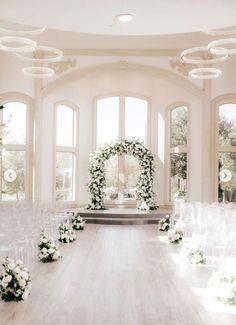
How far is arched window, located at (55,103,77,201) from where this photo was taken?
17.1 m

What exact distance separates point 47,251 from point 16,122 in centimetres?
887

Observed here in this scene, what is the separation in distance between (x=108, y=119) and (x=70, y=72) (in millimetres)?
2496

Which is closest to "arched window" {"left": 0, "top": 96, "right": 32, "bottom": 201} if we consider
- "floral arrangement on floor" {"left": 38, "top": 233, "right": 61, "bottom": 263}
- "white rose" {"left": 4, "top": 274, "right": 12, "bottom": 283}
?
"floral arrangement on floor" {"left": 38, "top": 233, "right": 61, "bottom": 263}

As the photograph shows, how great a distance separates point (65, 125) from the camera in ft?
57.5

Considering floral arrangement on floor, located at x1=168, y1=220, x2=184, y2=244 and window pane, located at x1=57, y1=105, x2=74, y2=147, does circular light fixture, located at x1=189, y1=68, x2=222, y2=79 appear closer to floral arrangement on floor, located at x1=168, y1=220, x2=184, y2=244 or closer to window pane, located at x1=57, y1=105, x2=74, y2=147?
floral arrangement on floor, located at x1=168, y1=220, x2=184, y2=244

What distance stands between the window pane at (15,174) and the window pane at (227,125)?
679 cm

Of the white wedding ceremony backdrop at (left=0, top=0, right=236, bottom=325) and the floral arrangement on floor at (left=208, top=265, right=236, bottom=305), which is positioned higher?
the white wedding ceremony backdrop at (left=0, top=0, right=236, bottom=325)

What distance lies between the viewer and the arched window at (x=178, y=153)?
1714cm

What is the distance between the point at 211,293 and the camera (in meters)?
6.59

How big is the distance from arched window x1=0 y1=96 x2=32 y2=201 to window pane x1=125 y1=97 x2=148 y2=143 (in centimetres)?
368

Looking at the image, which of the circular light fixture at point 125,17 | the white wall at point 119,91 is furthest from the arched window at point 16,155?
the circular light fixture at point 125,17

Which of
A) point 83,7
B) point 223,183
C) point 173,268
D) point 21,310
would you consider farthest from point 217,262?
point 223,183

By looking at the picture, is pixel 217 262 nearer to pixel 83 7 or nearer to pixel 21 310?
pixel 21 310

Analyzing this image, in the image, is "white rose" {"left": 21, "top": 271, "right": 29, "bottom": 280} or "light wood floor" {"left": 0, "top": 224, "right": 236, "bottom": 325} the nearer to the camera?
"light wood floor" {"left": 0, "top": 224, "right": 236, "bottom": 325}
